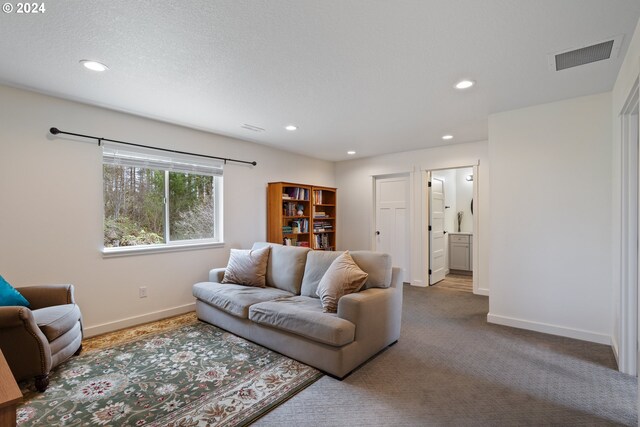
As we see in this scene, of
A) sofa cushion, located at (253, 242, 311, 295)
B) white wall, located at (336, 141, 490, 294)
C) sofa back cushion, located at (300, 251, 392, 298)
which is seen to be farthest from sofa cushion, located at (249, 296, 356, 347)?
white wall, located at (336, 141, 490, 294)

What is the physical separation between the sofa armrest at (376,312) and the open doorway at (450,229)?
2.76 meters

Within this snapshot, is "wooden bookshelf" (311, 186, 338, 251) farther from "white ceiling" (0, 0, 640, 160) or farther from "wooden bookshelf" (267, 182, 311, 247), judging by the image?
"white ceiling" (0, 0, 640, 160)

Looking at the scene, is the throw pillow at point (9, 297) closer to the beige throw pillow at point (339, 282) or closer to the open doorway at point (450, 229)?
the beige throw pillow at point (339, 282)

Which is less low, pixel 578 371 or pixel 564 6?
pixel 564 6

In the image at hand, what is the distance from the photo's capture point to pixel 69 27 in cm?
188

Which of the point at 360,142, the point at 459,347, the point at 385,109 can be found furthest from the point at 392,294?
the point at 360,142

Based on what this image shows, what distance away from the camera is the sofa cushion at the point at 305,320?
2.26 m

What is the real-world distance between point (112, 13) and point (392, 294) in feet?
9.27

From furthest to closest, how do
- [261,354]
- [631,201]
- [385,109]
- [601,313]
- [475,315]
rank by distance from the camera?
→ 1. [475,315]
2. [385,109]
3. [601,313]
4. [261,354]
5. [631,201]

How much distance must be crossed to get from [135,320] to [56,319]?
119 cm

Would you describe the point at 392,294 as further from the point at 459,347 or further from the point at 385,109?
the point at 385,109

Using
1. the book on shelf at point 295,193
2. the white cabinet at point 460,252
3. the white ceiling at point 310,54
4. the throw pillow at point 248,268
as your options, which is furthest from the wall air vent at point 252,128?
the white cabinet at point 460,252

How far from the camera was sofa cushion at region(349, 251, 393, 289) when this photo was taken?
9.29ft

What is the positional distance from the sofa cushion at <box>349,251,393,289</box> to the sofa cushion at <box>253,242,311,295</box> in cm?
75
